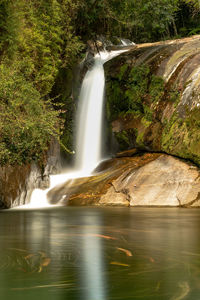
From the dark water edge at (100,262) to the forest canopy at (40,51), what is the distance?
5134 millimetres

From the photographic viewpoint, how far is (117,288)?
4574 mm

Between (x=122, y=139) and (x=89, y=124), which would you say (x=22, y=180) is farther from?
(x=89, y=124)

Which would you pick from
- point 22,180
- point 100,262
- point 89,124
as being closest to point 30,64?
point 22,180

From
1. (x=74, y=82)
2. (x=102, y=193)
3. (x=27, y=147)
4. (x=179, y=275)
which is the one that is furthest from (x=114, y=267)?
(x=74, y=82)

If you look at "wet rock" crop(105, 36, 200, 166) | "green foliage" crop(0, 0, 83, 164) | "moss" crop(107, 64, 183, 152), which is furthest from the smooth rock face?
"green foliage" crop(0, 0, 83, 164)

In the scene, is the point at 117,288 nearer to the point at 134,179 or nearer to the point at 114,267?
the point at 114,267

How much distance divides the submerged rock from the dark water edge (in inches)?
301

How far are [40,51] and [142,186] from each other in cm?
756

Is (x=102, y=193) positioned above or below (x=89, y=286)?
below

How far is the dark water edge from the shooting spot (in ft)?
14.7

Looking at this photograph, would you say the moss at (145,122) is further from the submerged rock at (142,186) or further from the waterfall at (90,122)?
the waterfall at (90,122)

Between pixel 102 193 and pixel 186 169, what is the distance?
139 inches

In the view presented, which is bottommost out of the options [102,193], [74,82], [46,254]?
[102,193]

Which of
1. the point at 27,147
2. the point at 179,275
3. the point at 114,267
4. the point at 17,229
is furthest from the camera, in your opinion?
the point at 27,147
